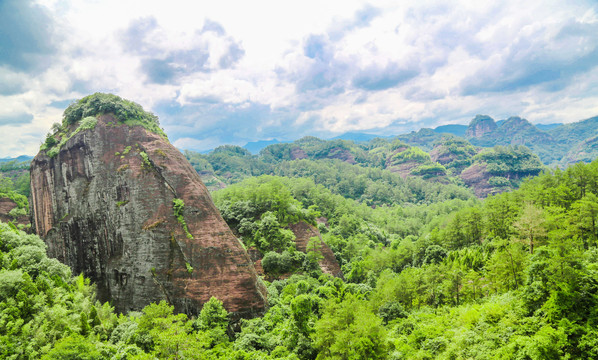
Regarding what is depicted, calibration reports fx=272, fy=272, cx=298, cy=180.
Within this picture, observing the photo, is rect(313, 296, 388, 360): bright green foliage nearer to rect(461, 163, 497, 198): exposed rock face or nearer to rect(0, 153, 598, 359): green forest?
rect(0, 153, 598, 359): green forest

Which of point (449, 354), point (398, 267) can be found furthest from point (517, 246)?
point (398, 267)

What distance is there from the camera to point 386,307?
34062 millimetres

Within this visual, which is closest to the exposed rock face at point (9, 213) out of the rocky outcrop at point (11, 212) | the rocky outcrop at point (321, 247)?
the rocky outcrop at point (11, 212)

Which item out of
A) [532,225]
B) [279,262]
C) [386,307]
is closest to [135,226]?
[279,262]

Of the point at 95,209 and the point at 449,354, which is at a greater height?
the point at 95,209

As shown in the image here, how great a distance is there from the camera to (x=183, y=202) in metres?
37.7

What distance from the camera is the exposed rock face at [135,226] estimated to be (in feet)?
112

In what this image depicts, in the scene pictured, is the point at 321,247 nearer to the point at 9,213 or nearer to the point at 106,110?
the point at 106,110

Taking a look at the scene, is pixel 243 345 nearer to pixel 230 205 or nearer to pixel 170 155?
pixel 170 155

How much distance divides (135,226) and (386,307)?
1335 inches

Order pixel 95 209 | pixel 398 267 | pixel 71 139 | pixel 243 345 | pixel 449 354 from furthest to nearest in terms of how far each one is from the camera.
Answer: pixel 398 267
pixel 71 139
pixel 95 209
pixel 243 345
pixel 449 354

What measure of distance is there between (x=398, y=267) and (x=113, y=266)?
156 feet

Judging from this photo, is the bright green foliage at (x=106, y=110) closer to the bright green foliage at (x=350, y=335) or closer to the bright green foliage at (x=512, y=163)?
the bright green foliage at (x=350, y=335)

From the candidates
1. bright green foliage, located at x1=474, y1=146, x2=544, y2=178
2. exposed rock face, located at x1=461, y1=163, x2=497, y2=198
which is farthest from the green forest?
bright green foliage, located at x1=474, y1=146, x2=544, y2=178
